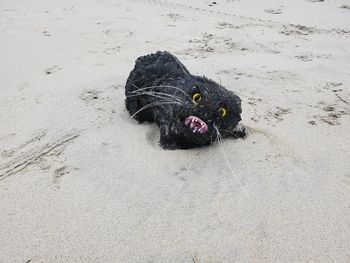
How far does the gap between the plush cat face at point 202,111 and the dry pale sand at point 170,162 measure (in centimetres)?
18

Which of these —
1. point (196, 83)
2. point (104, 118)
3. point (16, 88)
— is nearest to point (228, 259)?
point (196, 83)

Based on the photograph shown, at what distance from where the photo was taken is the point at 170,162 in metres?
2.35

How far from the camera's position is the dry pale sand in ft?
6.07

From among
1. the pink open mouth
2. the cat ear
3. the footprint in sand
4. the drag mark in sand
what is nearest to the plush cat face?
the pink open mouth

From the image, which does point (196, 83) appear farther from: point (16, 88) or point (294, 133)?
point (16, 88)

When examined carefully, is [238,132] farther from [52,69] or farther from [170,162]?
[52,69]

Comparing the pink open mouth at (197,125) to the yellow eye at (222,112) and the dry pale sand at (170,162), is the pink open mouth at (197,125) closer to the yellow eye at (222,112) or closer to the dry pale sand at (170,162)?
the yellow eye at (222,112)

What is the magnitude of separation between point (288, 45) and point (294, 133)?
1.93 m

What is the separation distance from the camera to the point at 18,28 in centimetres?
482

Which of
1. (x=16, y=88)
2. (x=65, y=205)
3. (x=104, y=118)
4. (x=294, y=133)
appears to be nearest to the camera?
(x=65, y=205)

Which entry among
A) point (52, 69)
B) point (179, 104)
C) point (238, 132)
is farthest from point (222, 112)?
point (52, 69)

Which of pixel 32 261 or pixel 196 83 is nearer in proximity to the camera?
pixel 32 261

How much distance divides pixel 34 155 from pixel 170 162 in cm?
86

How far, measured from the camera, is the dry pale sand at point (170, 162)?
1850 mm
